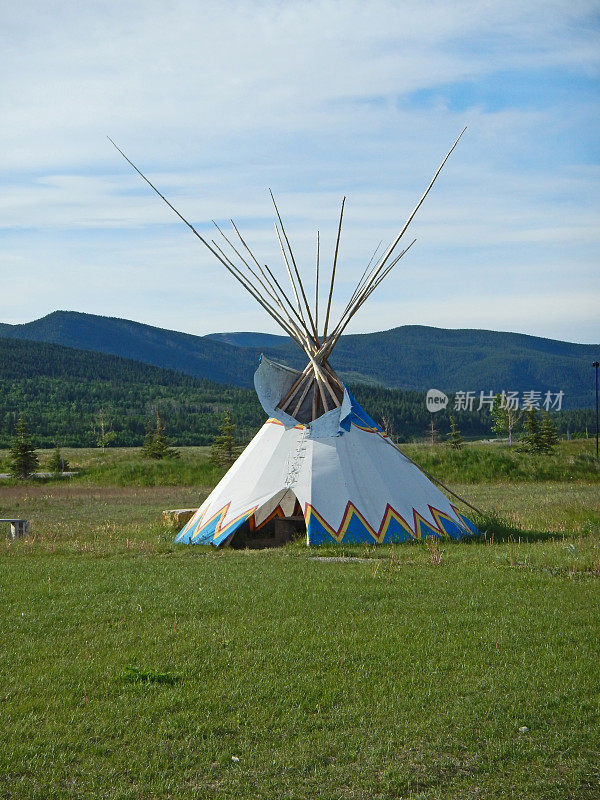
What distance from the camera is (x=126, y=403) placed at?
10169cm

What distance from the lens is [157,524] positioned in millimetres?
14977

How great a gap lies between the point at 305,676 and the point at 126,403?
9850 cm

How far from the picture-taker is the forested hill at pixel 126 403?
80.3m

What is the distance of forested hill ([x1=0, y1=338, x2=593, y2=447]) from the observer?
263 feet

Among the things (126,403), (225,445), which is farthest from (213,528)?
(126,403)

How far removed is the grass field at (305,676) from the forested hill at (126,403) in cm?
5518

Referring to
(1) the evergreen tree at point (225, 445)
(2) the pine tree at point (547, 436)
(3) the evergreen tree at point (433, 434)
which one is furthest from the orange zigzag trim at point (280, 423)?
(3) the evergreen tree at point (433, 434)

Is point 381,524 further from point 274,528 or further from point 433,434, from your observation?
point 433,434

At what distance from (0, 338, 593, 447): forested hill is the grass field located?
181ft

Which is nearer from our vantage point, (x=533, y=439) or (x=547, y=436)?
(x=533, y=439)

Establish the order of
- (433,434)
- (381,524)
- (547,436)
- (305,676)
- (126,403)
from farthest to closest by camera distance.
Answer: (126,403), (433,434), (547,436), (381,524), (305,676)

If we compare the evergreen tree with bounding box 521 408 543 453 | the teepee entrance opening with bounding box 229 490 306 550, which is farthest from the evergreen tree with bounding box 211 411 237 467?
the teepee entrance opening with bounding box 229 490 306 550

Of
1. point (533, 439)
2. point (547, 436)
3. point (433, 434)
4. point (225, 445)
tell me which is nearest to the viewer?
point (225, 445)

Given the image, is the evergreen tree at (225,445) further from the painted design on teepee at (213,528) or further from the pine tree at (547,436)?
the painted design on teepee at (213,528)
